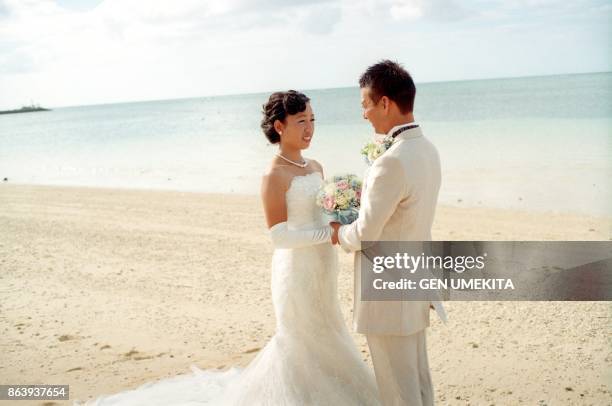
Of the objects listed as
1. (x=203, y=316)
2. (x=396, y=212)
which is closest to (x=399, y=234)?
(x=396, y=212)

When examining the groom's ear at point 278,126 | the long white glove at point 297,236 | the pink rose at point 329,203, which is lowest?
the long white glove at point 297,236

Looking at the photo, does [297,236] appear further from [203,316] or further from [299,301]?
[203,316]

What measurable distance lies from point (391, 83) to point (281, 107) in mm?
1234

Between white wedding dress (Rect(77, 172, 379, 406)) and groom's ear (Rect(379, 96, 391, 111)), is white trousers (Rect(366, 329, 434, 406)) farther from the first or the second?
groom's ear (Rect(379, 96, 391, 111))

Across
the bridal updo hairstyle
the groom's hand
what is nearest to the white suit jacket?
the groom's hand

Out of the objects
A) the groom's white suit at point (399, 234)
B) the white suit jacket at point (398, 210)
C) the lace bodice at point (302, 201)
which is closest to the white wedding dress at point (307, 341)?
the lace bodice at point (302, 201)

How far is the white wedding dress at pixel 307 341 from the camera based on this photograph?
4402mm

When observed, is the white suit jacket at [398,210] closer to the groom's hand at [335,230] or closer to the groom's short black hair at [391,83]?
the groom's short black hair at [391,83]

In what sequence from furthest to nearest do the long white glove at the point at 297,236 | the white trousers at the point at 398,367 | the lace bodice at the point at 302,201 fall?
the lace bodice at the point at 302,201, the long white glove at the point at 297,236, the white trousers at the point at 398,367

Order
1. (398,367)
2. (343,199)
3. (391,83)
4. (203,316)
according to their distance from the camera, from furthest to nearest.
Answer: (203,316) < (343,199) < (398,367) < (391,83)

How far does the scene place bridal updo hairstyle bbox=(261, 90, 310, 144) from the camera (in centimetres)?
436

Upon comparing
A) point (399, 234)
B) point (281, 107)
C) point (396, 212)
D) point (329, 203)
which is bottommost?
point (399, 234)

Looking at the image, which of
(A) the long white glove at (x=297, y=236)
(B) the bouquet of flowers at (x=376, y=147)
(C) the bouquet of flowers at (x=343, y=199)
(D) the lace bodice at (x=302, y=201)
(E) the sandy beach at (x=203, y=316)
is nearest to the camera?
(B) the bouquet of flowers at (x=376, y=147)

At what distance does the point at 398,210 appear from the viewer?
3410 mm
